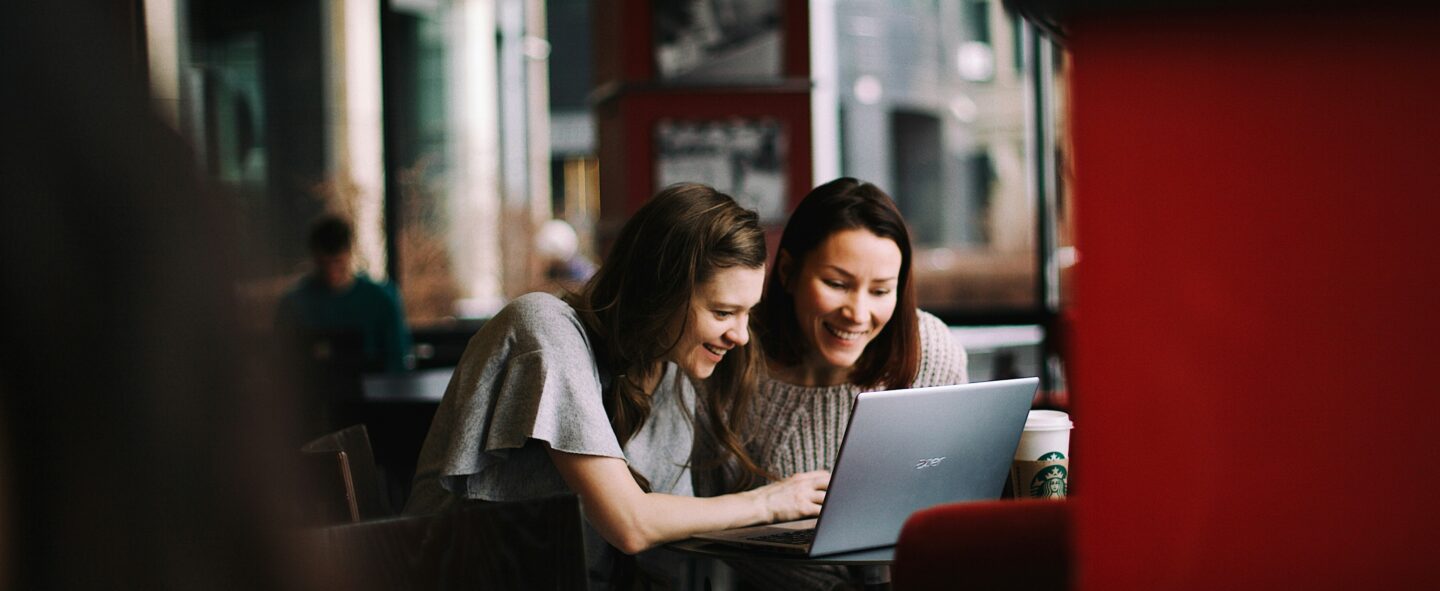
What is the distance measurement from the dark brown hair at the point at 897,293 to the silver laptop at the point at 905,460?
555mm

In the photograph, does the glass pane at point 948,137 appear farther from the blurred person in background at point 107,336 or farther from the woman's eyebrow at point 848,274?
the blurred person in background at point 107,336

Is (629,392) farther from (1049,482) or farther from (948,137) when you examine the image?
(948,137)

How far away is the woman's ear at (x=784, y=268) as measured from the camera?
2904 mm

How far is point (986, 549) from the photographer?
4.75ft

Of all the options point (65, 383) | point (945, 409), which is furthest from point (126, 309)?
point (945, 409)

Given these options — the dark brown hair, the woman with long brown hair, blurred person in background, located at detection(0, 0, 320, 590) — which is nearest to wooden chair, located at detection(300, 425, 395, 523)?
the woman with long brown hair

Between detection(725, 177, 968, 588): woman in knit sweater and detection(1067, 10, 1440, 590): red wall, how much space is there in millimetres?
1590

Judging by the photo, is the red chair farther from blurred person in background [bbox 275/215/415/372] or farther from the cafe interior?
blurred person in background [bbox 275/215/415/372]

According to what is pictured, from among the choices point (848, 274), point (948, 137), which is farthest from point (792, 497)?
point (948, 137)

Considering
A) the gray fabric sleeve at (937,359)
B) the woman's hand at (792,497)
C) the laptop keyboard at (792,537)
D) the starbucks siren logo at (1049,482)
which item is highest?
the gray fabric sleeve at (937,359)

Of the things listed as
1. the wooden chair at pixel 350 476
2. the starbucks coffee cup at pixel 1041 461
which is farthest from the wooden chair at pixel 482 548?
the starbucks coffee cup at pixel 1041 461

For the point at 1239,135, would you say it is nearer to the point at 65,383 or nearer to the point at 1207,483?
the point at 1207,483

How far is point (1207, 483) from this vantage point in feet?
3.56

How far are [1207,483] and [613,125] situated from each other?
5.41m
